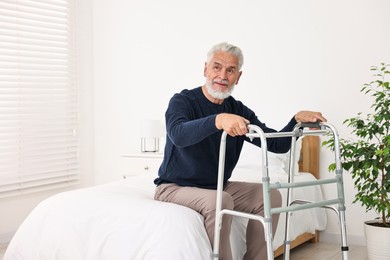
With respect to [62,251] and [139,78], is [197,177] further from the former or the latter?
[139,78]

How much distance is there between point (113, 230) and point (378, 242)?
6.10ft

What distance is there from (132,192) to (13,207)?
2016mm

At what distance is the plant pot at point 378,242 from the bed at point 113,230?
47.7 inches

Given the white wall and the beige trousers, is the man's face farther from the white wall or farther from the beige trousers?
the white wall

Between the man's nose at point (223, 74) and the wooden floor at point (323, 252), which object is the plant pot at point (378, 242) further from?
the man's nose at point (223, 74)

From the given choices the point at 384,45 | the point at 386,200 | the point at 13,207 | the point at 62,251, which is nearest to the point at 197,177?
the point at 62,251

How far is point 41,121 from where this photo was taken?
5035 millimetres

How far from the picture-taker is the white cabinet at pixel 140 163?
4.95 m

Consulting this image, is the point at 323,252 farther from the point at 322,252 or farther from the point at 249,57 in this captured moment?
the point at 249,57

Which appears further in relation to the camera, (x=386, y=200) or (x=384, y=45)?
(x=384, y=45)

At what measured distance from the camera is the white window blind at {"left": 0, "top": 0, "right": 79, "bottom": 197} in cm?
468

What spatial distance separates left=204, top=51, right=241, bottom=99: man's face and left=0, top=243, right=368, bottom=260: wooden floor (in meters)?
1.53

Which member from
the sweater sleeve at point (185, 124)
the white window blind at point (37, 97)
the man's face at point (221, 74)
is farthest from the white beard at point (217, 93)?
the white window blind at point (37, 97)

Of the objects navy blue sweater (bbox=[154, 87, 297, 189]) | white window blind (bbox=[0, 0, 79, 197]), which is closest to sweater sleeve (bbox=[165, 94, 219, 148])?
navy blue sweater (bbox=[154, 87, 297, 189])
